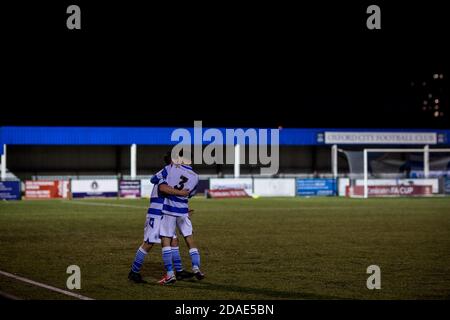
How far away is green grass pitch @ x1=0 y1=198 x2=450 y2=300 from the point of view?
1050 centimetres

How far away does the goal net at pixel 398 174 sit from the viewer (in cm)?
4778

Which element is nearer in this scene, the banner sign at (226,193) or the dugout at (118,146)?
the banner sign at (226,193)

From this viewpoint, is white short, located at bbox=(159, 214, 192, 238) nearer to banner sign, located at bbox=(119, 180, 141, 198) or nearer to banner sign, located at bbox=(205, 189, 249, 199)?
banner sign, located at bbox=(119, 180, 141, 198)

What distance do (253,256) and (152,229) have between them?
4.17 metres

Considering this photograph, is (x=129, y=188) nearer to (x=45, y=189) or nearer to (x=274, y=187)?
(x=45, y=189)

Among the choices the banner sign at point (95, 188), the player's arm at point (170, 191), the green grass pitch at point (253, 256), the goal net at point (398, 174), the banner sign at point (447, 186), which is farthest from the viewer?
the banner sign at point (447, 186)

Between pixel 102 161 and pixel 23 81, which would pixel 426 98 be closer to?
pixel 102 161

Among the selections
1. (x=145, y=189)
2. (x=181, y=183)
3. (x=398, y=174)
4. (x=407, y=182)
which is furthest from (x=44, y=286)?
(x=398, y=174)

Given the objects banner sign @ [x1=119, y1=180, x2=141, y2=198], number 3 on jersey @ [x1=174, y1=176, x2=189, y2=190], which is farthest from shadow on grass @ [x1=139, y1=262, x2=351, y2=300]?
banner sign @ [x1=119, y1=180, x2=141, y2=198]

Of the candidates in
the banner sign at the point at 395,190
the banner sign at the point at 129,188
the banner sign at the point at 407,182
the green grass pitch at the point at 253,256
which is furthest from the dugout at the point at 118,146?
the green grass pitch at the point at 253,256

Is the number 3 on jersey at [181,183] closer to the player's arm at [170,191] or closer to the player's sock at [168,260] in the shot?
the player's arm at [170,191]

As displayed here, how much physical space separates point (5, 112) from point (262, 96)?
2367cm

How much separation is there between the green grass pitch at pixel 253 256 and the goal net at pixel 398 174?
68.0 ft

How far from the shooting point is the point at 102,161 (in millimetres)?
64375
